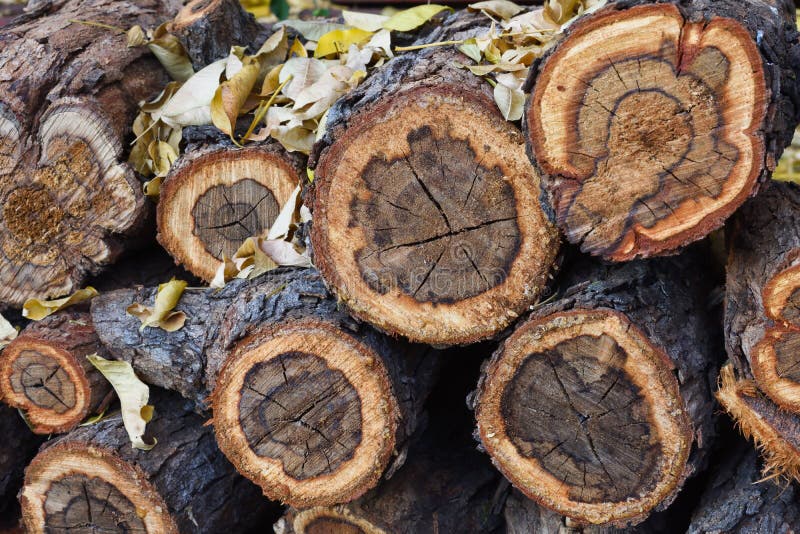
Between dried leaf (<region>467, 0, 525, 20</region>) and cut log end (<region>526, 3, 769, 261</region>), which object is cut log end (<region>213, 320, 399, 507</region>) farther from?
dried leaf (<region>467, 0, 525, 20</region>)

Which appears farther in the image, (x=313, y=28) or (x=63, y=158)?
(x=313, y=28)

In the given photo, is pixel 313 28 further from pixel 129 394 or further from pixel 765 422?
pixel 765 422

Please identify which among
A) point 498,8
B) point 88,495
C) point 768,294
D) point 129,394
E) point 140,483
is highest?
point 498,8

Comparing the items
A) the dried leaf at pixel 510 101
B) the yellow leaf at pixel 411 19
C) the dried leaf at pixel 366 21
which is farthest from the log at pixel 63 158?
the dried leaf at pixel 510 101

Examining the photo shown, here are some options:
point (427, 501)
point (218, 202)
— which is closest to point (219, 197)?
point (218, 202)

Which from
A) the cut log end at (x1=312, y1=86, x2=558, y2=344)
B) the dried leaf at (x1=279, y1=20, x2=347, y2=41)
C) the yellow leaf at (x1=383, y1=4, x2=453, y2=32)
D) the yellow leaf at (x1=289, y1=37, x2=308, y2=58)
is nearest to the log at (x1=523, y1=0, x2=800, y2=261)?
the cut log end at (x1=312, y1=86, x2=558, y2=344)

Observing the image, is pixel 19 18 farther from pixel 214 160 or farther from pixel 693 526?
pixel 693 526
